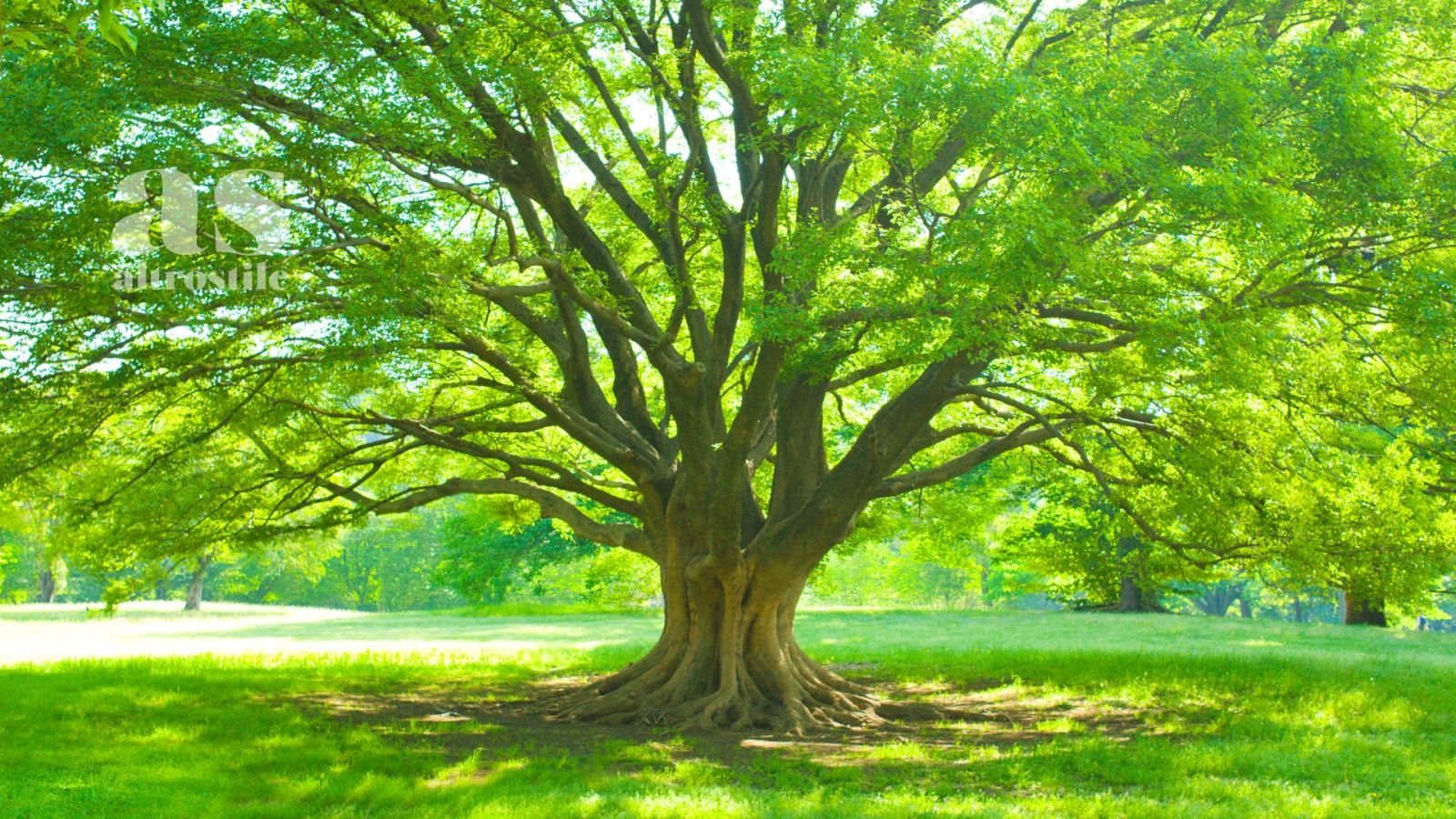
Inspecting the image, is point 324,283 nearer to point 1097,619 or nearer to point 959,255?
point 959,255

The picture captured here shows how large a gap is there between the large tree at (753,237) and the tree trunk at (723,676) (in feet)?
0.17

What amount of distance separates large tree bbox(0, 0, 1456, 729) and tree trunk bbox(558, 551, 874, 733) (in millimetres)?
50

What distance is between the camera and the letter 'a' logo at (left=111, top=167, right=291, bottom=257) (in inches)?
400

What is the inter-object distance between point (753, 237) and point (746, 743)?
5.85 metres

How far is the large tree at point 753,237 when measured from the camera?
945cm

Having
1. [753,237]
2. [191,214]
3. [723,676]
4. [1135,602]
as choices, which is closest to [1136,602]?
[1135,602]

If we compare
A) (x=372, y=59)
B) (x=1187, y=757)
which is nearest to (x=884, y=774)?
(x=1187, y=757)

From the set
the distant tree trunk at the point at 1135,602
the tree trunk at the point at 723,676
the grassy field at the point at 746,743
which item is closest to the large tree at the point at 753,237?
the tree trunk at the point at 723,676

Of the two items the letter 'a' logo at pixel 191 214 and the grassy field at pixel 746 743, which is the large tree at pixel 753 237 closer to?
the letter 'a' logo at pixel 191 214

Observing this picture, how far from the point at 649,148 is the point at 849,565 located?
6868 centimetres

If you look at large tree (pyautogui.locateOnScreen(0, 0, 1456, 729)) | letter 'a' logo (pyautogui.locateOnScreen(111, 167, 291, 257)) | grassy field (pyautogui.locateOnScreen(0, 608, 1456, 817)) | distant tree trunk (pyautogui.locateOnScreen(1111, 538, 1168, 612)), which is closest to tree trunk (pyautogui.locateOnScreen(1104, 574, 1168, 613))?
distant tree trunk (pyautogui.locateOnScreen(1111, 538, 1168, 612))

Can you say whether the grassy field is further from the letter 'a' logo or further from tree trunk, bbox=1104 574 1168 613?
tree trunk, bbox=1104 574 1168 613

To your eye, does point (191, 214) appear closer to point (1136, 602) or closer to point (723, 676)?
point (723, 676)

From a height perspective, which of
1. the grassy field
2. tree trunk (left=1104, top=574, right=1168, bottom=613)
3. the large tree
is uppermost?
the large tree
